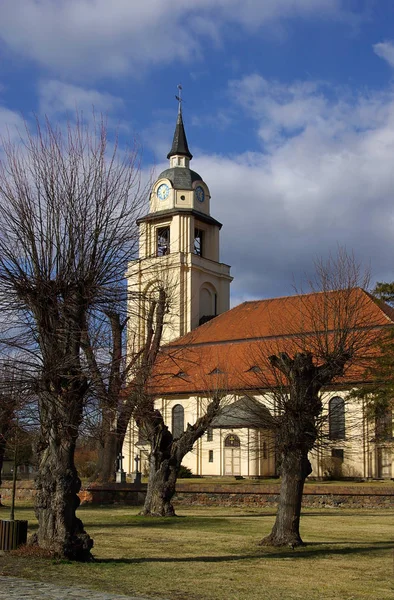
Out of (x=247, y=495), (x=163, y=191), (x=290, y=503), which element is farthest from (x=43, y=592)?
(x=163, y=191)

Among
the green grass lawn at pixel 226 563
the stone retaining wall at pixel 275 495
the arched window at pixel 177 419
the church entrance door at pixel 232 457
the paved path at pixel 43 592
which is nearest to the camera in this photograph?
the paved path at pixel 43 592

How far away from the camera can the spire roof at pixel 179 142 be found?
65125 millimetres

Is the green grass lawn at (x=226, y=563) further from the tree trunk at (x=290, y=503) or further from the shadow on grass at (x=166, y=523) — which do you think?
the tree trunk at (x=290, y=503)

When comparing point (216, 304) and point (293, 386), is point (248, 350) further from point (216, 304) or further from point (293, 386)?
point (293, 386)

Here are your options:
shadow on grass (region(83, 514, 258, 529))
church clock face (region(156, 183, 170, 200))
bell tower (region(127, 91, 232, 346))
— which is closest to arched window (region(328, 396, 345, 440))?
shadow on grass (region(83, 514, 258, 529))

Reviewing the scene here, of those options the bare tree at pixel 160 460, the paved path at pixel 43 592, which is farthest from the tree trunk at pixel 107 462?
the paved path at pixel 43 592

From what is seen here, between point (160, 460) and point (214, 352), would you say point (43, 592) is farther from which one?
point (214, 352)

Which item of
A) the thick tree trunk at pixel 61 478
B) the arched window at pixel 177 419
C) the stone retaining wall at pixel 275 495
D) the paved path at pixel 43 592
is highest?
the arched window at pixel 177 419

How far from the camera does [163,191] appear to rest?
209 feet

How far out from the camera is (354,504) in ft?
96.5

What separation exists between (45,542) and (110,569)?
4.93 feet

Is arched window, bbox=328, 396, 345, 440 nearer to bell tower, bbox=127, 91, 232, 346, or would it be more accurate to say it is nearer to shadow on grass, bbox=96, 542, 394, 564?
shadow on grass, bbox=96, 542, 394, 564

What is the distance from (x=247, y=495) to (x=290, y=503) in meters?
14.1

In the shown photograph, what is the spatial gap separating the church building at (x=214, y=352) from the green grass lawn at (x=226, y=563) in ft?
37.8
